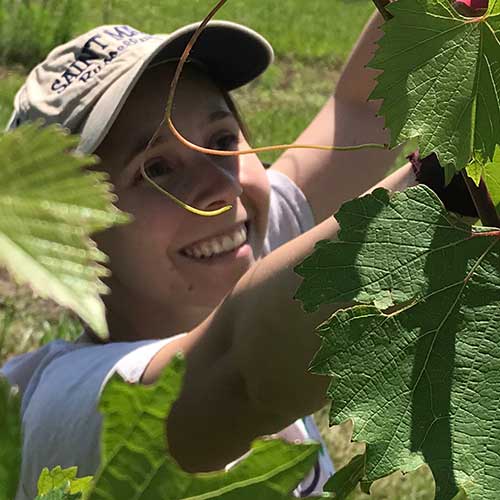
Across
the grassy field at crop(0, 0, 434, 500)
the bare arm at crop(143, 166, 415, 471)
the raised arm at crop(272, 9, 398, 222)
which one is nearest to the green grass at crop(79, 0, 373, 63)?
the grassy field at crop(0, 0, 434, 500)

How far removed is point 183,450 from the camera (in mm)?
1109

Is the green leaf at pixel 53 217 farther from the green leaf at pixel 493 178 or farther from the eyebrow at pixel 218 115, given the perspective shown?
the eyebrow at pixel 218 115

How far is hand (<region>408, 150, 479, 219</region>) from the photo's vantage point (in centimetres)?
69

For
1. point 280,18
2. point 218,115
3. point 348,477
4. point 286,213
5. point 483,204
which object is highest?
point 483,204

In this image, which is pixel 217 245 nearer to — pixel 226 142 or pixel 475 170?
pixel 226 142

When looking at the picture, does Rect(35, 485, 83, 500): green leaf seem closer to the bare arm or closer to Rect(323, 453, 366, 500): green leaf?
Rect(323, 453, 366, 500): green leaf

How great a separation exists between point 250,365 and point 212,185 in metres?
0.46

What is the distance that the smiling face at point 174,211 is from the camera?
140cm

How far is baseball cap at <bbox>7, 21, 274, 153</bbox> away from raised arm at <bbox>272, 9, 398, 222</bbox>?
150mm

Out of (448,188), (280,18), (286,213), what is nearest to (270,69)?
(280,18)

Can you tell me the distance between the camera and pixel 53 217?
23 cm

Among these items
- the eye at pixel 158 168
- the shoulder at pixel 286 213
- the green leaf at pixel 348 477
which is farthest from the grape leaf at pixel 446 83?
the shoulder at pixel 286 213

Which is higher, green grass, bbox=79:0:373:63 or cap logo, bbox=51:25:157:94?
cap logo, bbox=51:25:157:94

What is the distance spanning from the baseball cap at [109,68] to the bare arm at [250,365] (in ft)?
1.26
